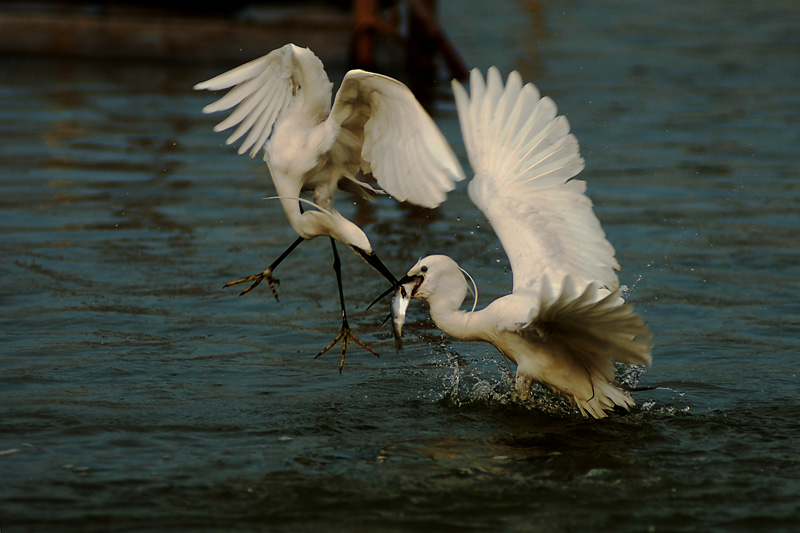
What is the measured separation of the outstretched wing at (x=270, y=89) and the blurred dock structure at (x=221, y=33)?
7591mm

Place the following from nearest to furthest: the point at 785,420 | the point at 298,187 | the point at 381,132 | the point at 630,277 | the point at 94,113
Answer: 1. the point at 785,420
2. the point at 381,132
3. the point at 298,187
4. the point at 630,277
5. the point at 94,113

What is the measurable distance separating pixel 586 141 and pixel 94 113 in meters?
5.97

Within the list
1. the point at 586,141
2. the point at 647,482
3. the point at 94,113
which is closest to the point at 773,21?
the point at 586,141

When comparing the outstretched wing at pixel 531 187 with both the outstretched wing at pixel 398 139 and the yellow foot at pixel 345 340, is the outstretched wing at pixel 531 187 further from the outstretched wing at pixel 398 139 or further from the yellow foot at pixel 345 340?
the yellow foot at pixel 345 340

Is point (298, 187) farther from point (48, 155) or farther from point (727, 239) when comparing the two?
point (48, 155)

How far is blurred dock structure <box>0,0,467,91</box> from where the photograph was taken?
544 inches

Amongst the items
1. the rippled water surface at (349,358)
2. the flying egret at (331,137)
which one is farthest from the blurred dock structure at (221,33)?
the flying egret at (331,137)

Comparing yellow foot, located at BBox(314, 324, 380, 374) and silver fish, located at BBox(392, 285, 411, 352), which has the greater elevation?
silver fish, located at BBox(392, 285, 411, 352)

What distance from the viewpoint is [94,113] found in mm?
13102

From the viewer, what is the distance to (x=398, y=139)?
541cm

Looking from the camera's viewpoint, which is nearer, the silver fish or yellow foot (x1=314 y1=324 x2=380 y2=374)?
the silver fish

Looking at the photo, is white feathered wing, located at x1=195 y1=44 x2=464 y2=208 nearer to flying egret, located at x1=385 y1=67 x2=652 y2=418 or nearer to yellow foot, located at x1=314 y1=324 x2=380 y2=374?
flying egret, located at x1=385 y1=67 x2=652 y2=418

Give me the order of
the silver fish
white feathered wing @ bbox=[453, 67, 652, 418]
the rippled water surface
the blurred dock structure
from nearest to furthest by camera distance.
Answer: the rippled water surface → white feathered wing @ bbox=[453, 67, 652, 418] → the silver fish → the blurred dock structure

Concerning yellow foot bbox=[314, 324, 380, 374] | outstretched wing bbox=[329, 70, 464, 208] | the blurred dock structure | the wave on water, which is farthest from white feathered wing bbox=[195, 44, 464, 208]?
the blurred dock structure
